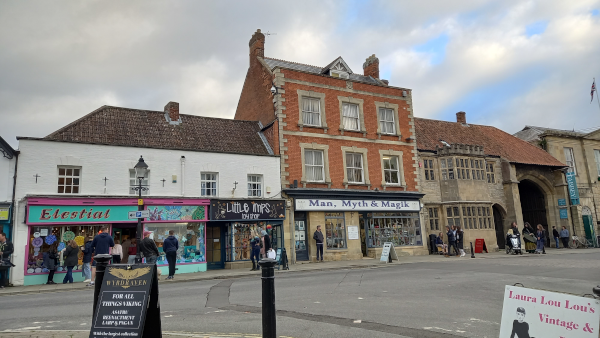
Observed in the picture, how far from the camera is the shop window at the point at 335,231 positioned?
2316cm

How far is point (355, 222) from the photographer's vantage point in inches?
943

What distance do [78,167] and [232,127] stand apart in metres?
8.28

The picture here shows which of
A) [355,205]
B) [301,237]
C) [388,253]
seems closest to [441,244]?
[355,205]

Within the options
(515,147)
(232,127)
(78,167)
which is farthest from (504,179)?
(78,167)

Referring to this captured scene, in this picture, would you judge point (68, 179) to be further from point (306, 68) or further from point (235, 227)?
point (306, 68)

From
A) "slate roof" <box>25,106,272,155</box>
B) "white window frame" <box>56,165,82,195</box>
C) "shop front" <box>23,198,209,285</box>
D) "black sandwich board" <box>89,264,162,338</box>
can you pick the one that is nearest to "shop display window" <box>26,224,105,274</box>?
"shop front" <box>23,198,209,285</box>

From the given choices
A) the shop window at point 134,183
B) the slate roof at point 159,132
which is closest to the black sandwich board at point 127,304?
the shop window at point 134,183

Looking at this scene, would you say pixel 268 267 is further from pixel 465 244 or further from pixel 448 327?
pixel 465 244

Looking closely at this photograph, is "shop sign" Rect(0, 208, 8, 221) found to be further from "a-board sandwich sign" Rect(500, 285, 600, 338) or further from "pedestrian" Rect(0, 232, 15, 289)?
"a-board sandwich sign" Rect(500, 285, 600, 338)

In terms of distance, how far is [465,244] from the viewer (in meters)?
26.5

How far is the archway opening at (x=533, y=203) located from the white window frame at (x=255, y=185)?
21691 mm

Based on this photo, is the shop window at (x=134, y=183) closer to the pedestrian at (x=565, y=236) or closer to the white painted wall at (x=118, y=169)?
the white painted wall at (x=118, y=169)

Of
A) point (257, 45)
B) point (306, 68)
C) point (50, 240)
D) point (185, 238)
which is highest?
point (257, 45)

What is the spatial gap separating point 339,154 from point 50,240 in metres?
14.8
